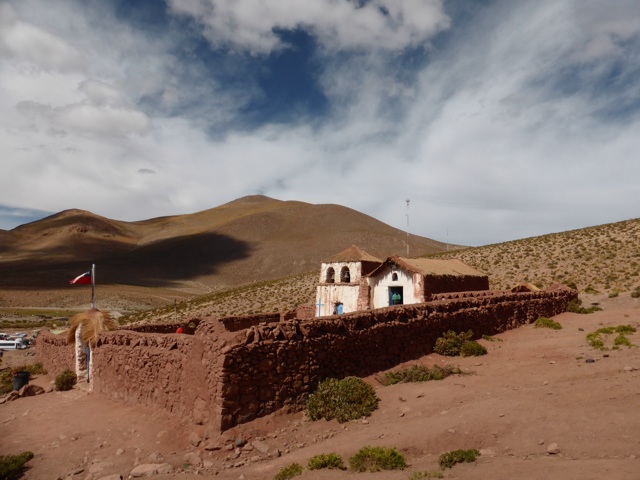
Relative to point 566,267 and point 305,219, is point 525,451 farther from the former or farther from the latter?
point 305,219

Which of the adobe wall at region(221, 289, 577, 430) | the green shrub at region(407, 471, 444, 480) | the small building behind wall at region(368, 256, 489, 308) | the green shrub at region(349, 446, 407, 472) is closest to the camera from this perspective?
the green shrub at region(407, 471, 444, 480)

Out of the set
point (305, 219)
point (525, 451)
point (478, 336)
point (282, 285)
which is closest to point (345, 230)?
point (305, 219)

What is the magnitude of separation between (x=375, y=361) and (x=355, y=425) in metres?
3.20

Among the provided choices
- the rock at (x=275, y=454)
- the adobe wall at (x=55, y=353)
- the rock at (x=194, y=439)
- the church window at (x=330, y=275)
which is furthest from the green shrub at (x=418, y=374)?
the church window at (x=330, y=275)

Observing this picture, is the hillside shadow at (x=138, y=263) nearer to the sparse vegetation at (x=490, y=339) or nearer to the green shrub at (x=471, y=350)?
the sparse vegetation at (x=490, y=339)

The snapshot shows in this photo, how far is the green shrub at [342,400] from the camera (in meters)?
9.96

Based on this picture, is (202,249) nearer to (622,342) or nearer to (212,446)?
(622,342)

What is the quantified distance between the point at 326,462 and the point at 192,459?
3.02 metres

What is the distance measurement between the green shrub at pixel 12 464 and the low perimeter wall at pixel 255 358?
3.07 m

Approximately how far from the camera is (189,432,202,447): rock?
9.40 meters

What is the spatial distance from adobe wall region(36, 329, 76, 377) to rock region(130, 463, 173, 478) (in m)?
11.5

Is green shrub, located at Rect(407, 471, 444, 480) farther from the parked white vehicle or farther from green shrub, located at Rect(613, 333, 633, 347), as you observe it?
the parked white vehicle

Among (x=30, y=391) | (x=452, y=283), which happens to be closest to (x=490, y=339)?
(x=452, y=283)

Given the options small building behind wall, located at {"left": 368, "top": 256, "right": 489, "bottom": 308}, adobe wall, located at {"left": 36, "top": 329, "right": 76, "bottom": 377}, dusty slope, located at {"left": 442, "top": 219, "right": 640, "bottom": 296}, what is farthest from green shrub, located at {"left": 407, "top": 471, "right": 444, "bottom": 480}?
dusty slope, located at {"left": 442, "top": 219, "right": 640, "bottom": 296}
